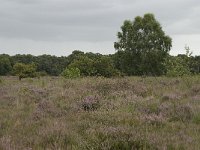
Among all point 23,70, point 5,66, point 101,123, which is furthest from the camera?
point 5,66

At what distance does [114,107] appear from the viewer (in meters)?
11.0

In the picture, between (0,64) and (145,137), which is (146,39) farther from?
(145,137)

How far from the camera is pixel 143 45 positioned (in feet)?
174

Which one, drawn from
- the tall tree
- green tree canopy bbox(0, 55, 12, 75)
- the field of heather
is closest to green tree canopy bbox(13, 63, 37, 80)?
the tall tree

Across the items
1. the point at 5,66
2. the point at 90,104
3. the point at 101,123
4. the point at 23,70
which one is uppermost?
the point at 5,66

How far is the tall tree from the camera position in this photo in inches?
2048

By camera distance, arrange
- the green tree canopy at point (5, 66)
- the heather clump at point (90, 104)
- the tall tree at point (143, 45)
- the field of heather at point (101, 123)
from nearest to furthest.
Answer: the field of heather at point (101, 123)
the heather clump at point (90, 104)
the tall tree at point (143, 45)
the green tree canopy at point (5, 66)

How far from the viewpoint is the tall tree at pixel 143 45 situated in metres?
52.0

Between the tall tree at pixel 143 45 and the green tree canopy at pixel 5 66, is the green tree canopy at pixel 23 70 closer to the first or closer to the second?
the tall tree at pixel 143 45

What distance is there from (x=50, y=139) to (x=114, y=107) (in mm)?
3783

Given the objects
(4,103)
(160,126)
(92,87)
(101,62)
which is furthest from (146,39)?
(160,126)

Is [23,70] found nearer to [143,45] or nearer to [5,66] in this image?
[143,45]

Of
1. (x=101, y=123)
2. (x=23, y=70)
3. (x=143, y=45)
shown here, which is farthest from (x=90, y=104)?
(x=143, y=45)

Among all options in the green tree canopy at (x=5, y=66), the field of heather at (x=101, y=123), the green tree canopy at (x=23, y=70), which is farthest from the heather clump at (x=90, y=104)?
the green tree canopy at (x=5, y=66)
